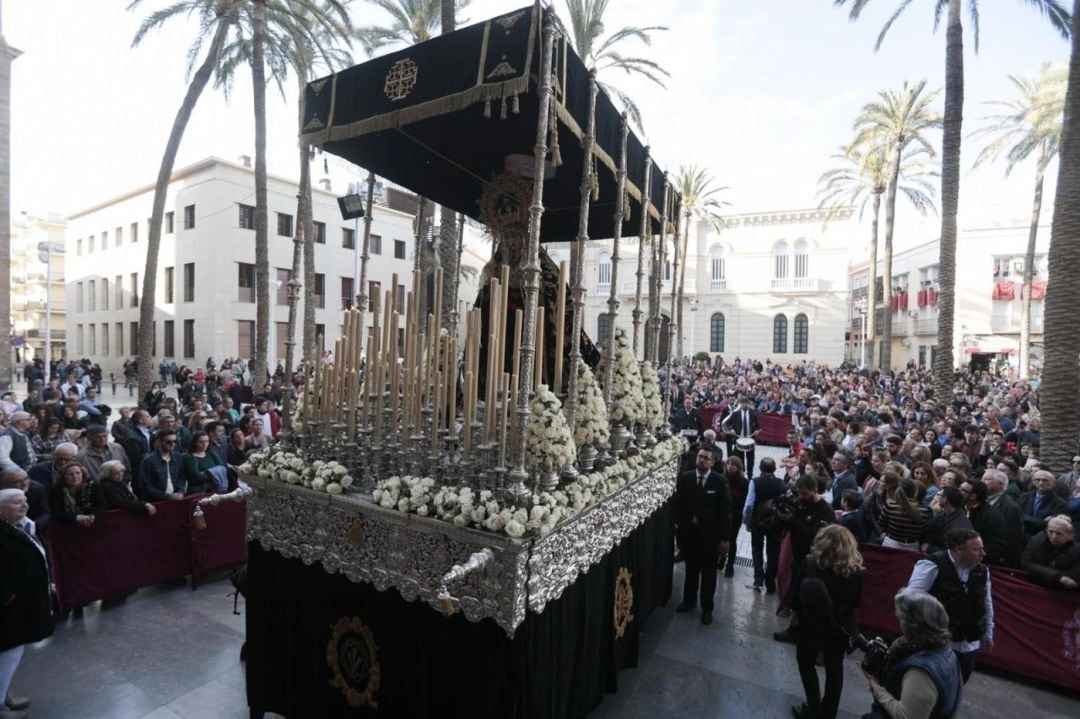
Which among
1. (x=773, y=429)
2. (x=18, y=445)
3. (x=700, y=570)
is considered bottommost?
(x=700, y=570)

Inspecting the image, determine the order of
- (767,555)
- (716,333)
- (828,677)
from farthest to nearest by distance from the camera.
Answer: (716,333) < (767,555) < (828,677)

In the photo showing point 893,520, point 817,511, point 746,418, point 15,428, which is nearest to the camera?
point 817,511

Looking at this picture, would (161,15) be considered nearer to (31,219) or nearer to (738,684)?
(738,684)

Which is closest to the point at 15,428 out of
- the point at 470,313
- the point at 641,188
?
the point at 470,313

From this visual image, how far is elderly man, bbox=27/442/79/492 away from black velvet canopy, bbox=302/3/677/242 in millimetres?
4055

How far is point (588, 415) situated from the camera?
4266 millimetres

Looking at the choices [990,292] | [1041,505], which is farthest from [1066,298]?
[990,292]

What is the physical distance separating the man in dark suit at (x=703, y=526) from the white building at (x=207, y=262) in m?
22.1

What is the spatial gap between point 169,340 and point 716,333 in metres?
36.4

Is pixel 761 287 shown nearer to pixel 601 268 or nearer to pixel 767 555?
pixel 601 268

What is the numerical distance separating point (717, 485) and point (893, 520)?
1739 mm

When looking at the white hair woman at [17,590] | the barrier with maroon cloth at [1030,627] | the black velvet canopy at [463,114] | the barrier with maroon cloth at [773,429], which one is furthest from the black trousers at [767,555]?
the barrier with maroon cloth at [773,429]

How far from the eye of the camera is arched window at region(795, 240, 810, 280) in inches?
Result: 1644

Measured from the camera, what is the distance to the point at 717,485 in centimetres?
639
